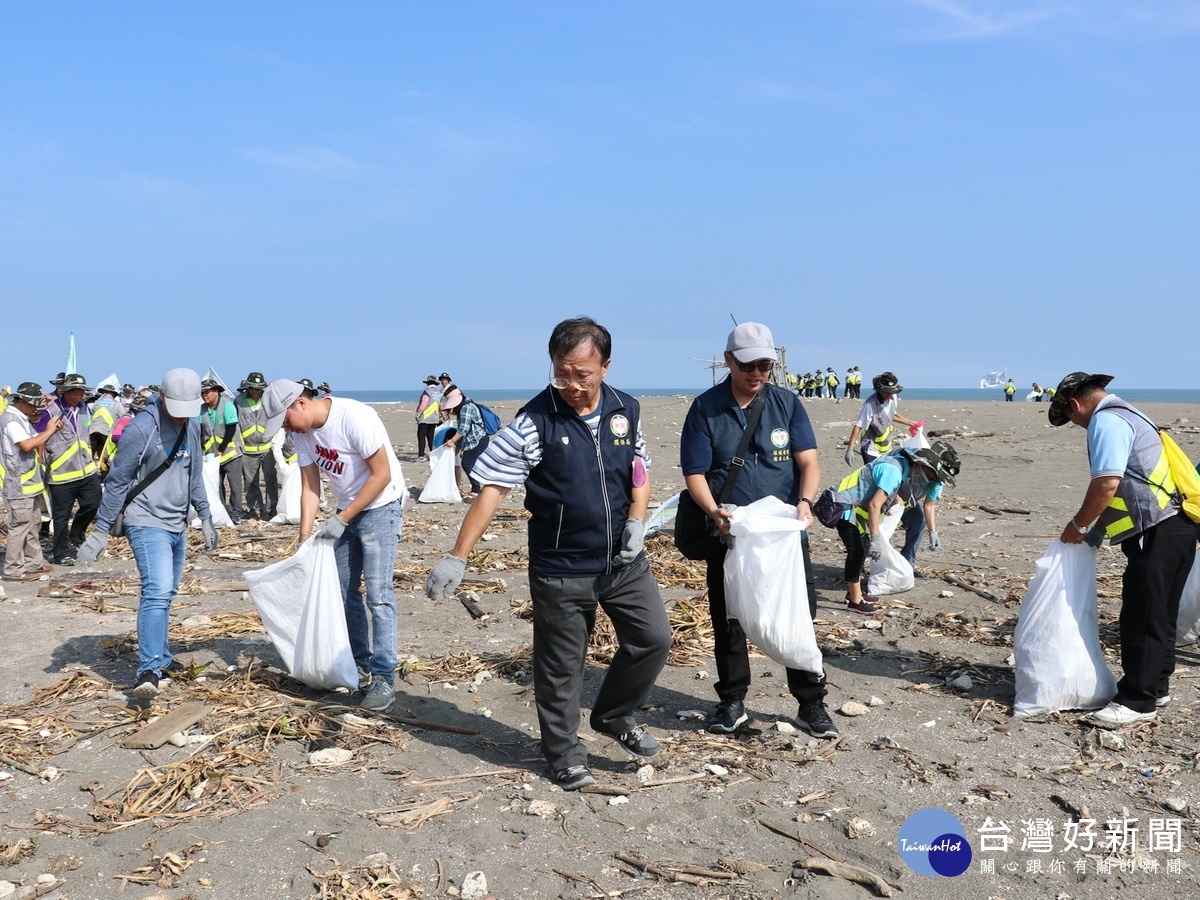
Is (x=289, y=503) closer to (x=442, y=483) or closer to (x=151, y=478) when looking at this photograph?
(x=442, y=483)

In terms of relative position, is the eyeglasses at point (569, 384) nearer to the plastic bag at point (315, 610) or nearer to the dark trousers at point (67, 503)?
the plastic bag at point (315, 610)

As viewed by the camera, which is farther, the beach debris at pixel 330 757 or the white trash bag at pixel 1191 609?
the white trash bag at pixel 1191 609

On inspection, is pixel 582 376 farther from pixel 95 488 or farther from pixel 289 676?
pixel 95 488

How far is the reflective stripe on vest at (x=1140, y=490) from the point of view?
4793mm

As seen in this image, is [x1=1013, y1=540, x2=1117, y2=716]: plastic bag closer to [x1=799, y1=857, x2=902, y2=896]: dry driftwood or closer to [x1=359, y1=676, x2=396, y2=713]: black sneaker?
[x1=799, y1=857, x2=902, y2=896]: dry driftwood

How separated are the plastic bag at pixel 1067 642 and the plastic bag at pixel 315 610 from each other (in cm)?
348

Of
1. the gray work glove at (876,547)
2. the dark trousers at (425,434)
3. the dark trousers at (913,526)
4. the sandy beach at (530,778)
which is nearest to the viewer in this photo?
the sandy beach at (530,778)

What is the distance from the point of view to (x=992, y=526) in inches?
436

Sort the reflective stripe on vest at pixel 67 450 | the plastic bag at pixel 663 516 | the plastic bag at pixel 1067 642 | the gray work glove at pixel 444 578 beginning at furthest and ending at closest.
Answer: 1. the reflective stripe on vest at pixel 67 450
2. the plastic bag at pixel 663 516
3. the plastic bag at pixel 1067 642
4. the gray work glove at pixel 444 578

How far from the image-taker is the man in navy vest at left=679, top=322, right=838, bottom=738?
465 centimetres

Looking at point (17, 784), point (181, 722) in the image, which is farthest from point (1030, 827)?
point (17, 784)

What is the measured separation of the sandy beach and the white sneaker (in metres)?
0.11

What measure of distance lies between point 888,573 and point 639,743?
3573mm

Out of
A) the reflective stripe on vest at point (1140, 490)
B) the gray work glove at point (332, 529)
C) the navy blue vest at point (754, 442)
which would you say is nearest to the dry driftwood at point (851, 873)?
the navy blue vest at point (754, 442)
